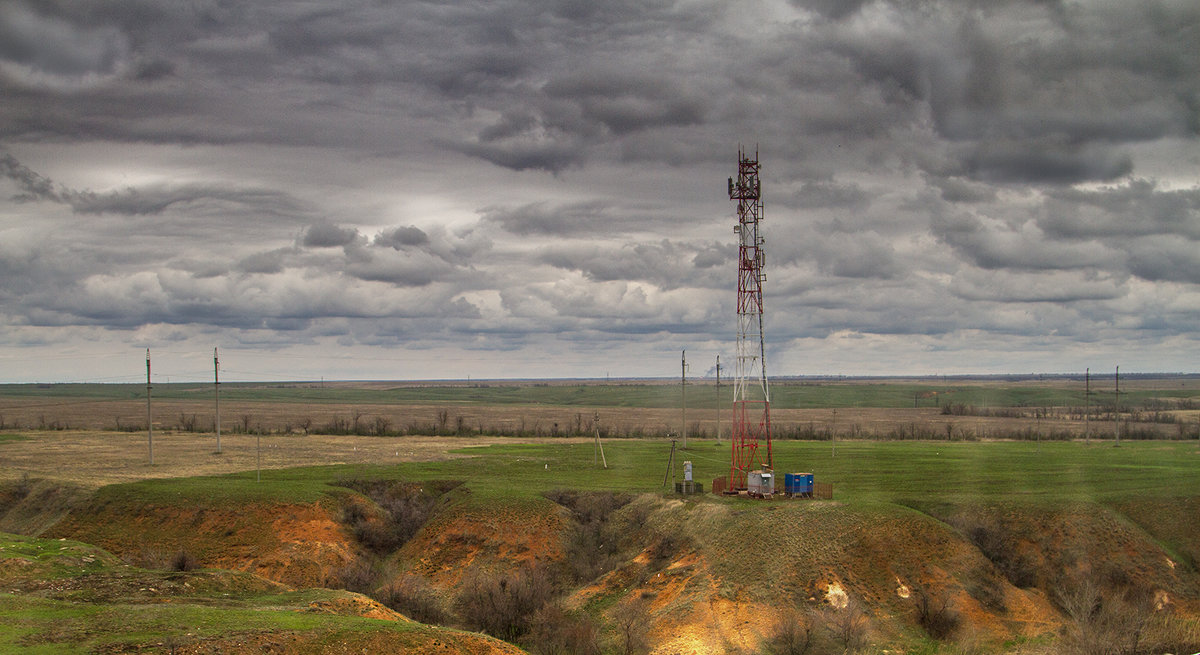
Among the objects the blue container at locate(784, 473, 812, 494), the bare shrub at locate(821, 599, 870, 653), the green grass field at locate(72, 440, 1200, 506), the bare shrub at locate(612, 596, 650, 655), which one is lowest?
the bare shrub at locate(612, 596, 650, 655)

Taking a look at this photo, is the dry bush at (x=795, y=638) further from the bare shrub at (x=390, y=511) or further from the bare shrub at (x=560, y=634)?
the bare shrub at (x=390, y=511)

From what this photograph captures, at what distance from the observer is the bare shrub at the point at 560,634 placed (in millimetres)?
38188

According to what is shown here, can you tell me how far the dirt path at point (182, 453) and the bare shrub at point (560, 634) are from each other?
133ft

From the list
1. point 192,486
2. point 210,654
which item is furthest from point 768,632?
point 192,486

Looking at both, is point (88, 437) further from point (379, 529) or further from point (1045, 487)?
point (1045, 487)

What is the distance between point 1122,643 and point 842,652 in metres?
11.6

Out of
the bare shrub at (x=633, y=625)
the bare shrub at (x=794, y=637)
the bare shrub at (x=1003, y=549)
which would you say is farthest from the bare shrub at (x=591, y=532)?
the bare shrub at (x=1003, y=549)

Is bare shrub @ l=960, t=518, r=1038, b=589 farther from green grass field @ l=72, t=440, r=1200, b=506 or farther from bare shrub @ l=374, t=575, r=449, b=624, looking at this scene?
bare shrub @ l=374, t=575, r=449, b=624

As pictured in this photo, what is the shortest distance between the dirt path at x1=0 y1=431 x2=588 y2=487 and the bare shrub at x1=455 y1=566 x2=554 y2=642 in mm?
35723

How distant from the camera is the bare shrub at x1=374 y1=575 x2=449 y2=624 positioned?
4212 cm

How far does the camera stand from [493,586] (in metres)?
45.0

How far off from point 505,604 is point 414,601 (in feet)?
15.8

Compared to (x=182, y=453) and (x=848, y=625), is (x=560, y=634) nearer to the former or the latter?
(x=848, y=625)

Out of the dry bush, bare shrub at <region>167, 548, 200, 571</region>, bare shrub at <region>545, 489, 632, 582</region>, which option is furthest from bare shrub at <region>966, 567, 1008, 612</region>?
bare shrub at <region>167, 548, 200, 571</region>
